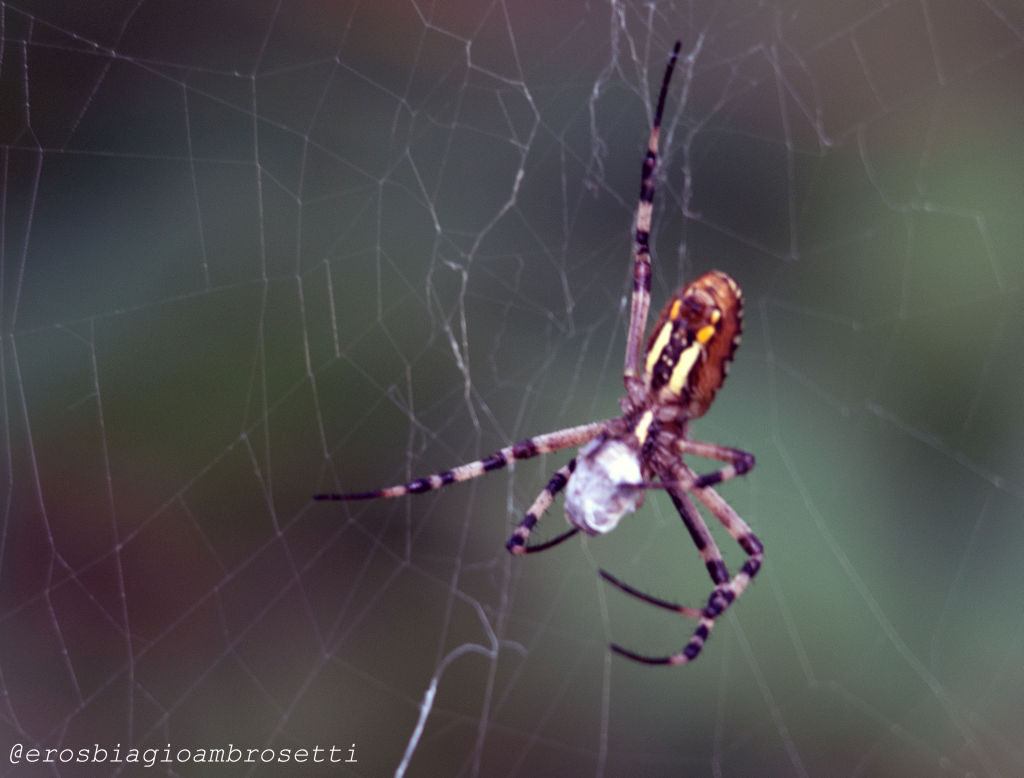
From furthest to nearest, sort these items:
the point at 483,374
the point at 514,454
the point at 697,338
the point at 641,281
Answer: the point at 483,374
the point at 514,454
the point at 641,281
the point at 697,338

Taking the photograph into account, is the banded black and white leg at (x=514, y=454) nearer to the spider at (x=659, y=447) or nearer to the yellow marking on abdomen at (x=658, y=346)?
the spider at (x=659, y=447)

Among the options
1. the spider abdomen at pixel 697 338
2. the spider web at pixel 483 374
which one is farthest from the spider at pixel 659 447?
the spider web at pixel 483 374

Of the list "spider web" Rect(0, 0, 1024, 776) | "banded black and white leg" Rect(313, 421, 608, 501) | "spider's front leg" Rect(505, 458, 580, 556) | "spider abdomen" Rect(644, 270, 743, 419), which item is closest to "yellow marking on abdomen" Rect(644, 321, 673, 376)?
"spider abdomen" Rect(644, 270, 743, 419)

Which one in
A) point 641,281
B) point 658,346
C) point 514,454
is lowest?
point 514,454

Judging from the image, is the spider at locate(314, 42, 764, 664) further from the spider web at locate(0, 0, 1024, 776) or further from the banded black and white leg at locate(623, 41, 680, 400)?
the spider web at locate(0, 0, 1024, 776)

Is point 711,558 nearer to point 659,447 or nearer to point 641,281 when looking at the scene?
point 659,447

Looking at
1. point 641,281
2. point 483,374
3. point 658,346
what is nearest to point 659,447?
point 658,346

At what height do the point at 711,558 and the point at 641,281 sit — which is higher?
the point at 641,281
